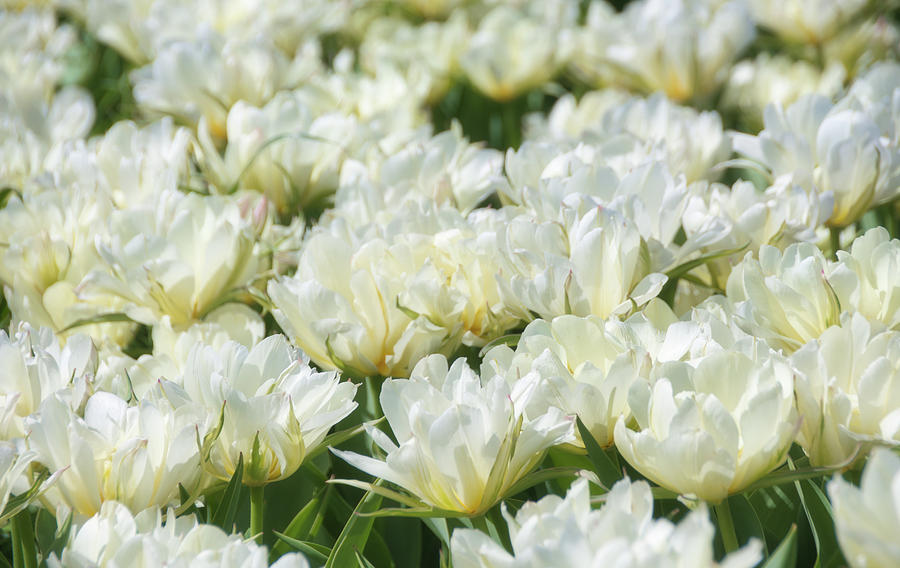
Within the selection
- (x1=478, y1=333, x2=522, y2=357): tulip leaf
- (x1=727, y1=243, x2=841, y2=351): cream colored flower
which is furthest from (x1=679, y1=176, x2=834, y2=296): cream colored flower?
(x1=478, y1=333, x2=522, y2=357): tulip leaf

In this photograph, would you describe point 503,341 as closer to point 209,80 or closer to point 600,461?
point 600,461

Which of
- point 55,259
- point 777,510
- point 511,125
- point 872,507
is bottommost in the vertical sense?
point 511,125

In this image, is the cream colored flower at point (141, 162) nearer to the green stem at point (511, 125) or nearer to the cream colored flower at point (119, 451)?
the cream colored flower at point (119, 451)

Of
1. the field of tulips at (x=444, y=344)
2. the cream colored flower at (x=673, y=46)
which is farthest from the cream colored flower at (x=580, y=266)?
the cream colored flower at (x=673, y=46)

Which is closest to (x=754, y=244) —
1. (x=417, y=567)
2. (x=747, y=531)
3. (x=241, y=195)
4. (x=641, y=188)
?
(x=641, y=188)

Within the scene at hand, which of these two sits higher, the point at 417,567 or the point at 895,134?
the point at 895,134

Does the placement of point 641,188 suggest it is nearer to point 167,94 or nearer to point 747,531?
point 747,531

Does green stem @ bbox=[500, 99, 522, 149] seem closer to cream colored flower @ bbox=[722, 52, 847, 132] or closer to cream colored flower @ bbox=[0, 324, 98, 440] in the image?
cream colored flower @ bbox=[722, 52, 847, 132]

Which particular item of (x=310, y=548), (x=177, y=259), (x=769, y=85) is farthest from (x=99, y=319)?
(x=769, y=85)
